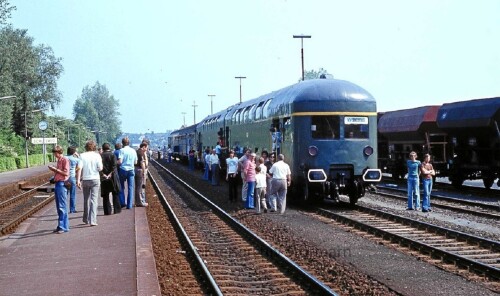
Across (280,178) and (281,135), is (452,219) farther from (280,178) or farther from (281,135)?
(281,135)

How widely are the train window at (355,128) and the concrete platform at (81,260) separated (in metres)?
6.31

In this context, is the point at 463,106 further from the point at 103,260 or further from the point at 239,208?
the point at 103,260

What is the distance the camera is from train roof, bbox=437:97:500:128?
24.0 m

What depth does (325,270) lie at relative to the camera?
1086cm

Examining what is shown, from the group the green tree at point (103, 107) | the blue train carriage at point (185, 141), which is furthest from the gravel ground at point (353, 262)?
the green tree at point (103, 107)

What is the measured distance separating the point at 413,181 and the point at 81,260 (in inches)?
435

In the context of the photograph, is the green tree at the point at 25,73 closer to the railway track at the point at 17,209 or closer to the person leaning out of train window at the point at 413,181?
the railway track at the point at 17,209

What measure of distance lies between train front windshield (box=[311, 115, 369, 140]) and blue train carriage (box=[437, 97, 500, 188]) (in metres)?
6.45

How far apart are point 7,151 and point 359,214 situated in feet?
164

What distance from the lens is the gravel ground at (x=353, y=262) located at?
957cm

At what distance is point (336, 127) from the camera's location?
64.8 ft

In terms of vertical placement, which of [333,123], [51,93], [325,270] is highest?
[51,93]

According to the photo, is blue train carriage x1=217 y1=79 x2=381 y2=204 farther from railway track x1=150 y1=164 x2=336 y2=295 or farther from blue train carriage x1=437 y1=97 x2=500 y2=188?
blue train carriage x1=437 y1=97 x2=500 y2=188

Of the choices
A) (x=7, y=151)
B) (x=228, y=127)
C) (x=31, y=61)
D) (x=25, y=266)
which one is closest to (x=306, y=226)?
(x=25, y=266)
